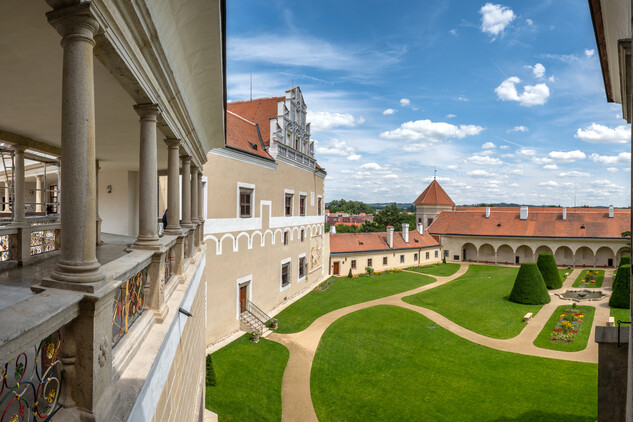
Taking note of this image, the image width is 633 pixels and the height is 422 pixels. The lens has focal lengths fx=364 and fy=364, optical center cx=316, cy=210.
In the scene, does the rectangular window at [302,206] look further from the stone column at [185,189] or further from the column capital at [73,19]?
the column capital at [73,19]

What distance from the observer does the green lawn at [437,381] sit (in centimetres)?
1212

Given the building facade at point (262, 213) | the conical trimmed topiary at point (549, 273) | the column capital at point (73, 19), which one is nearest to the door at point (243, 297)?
the building facade at point (262, 213)

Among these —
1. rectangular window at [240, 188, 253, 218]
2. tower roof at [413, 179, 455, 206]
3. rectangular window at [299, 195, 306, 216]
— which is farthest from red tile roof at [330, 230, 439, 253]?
rectangular window at [240, 188, 253, 218]

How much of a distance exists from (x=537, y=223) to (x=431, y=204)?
14.1 metres

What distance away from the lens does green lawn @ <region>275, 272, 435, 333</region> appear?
69.2 feet

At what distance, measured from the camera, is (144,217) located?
404cm

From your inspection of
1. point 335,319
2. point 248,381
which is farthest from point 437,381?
point 335,319

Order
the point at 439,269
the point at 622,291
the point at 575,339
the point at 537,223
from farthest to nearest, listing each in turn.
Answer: the point at 537,223
the point at 439,269
the point at 622,291
the point at 575,339

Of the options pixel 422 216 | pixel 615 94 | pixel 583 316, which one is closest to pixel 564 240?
pixel 422 216

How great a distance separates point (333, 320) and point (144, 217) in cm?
1871

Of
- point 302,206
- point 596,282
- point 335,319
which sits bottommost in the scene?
point 335,319

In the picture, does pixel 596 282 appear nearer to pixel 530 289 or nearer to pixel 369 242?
pixel 530 289

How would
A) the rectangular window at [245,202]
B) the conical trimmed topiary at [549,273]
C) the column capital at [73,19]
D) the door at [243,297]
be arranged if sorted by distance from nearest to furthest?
the column capital at [73,19]
the rectangular window at [245,202]
the door at [243,297]
the conical trimmed topiary at [549,273]

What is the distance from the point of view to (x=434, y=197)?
55031 mm
